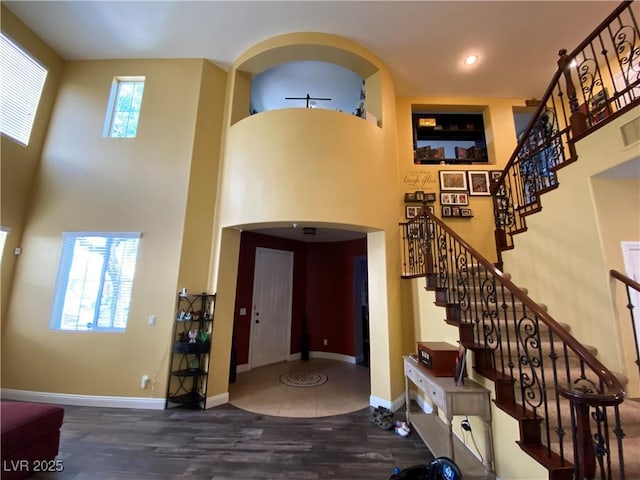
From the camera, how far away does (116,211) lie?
13.2ft

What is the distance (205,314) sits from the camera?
3.81 metres

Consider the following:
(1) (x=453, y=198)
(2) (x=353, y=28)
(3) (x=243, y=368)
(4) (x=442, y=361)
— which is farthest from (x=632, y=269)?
(3) (x=243, y=368)

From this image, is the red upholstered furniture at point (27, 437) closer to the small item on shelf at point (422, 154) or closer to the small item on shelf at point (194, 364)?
the small item on shelf at point (194, 364)

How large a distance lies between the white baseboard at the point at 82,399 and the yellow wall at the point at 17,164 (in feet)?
3.49

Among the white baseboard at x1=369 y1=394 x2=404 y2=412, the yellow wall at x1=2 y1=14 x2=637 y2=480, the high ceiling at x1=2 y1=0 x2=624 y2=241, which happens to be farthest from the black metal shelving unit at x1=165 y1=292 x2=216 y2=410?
the white baseboard at x1=369 y1=394 x2=404 y2=412

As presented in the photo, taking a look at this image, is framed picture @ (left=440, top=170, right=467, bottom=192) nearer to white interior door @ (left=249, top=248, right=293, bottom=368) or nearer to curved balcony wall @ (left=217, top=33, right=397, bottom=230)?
curved balcony wall @ (left=217, top=33, right=397, bottom=230)

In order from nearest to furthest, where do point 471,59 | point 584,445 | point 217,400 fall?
point 584,445 < point 217,400 < point 471,59

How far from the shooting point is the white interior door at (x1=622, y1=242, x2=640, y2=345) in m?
2.55

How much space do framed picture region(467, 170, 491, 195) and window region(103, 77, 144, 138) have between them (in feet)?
20.0

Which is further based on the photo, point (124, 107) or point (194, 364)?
point (124, 107)

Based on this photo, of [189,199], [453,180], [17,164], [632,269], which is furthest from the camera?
[453,180]

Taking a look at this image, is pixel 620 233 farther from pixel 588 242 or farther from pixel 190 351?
pixel 190 351

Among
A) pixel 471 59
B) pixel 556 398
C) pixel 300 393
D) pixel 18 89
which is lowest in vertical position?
pixel 300 393

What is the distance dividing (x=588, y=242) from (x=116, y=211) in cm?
615
